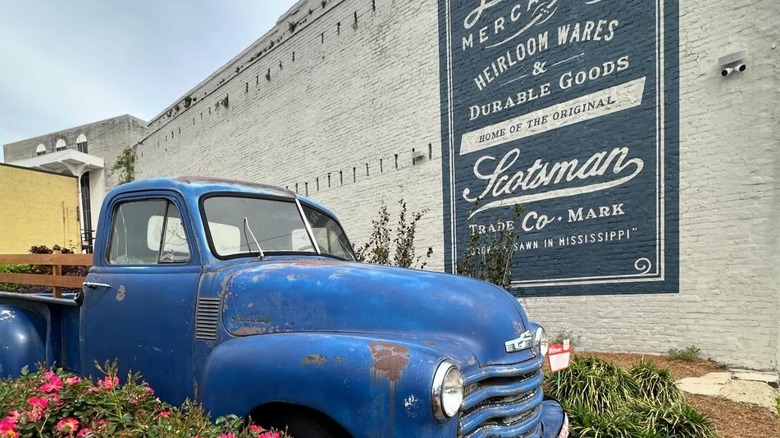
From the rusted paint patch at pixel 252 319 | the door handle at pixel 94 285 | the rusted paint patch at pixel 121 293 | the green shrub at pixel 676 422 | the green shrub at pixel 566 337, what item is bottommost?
the green shrub at pixel 566 337

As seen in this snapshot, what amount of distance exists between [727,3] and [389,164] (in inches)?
227

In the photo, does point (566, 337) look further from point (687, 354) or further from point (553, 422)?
point (553, 422)

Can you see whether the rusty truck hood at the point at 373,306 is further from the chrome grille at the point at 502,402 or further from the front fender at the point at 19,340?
the front fender at the point at 19,340

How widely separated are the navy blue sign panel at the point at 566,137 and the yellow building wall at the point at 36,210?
13989 millimetres

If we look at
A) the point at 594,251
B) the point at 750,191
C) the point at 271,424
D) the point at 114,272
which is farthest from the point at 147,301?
the point at 750,191

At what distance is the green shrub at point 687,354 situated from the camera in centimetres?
605

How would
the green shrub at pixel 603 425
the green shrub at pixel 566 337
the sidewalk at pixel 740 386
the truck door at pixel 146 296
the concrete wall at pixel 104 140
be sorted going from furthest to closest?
the concrete wall at pixel 104 140
the green shrub at pixel 566 337
the sidewalk at pixel 740 386
the green shrub at pixel 603 425
the truck door at pixel 146 296

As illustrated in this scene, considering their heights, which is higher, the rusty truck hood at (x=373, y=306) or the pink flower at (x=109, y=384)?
the rusty truck hood at (x=373, y=306)

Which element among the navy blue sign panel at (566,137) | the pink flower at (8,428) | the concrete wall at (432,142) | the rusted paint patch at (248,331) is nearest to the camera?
the pink flower at (8,428)

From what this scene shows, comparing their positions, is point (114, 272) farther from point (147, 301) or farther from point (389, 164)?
point (389, 164)

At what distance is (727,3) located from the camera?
19.3 feet

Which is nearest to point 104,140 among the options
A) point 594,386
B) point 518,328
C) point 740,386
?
point 594,386

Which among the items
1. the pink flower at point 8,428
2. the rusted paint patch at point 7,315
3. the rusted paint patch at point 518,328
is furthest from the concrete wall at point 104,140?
the rusted paint patch at point 518,328

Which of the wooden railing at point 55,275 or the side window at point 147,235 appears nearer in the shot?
the side window at point 147,235
